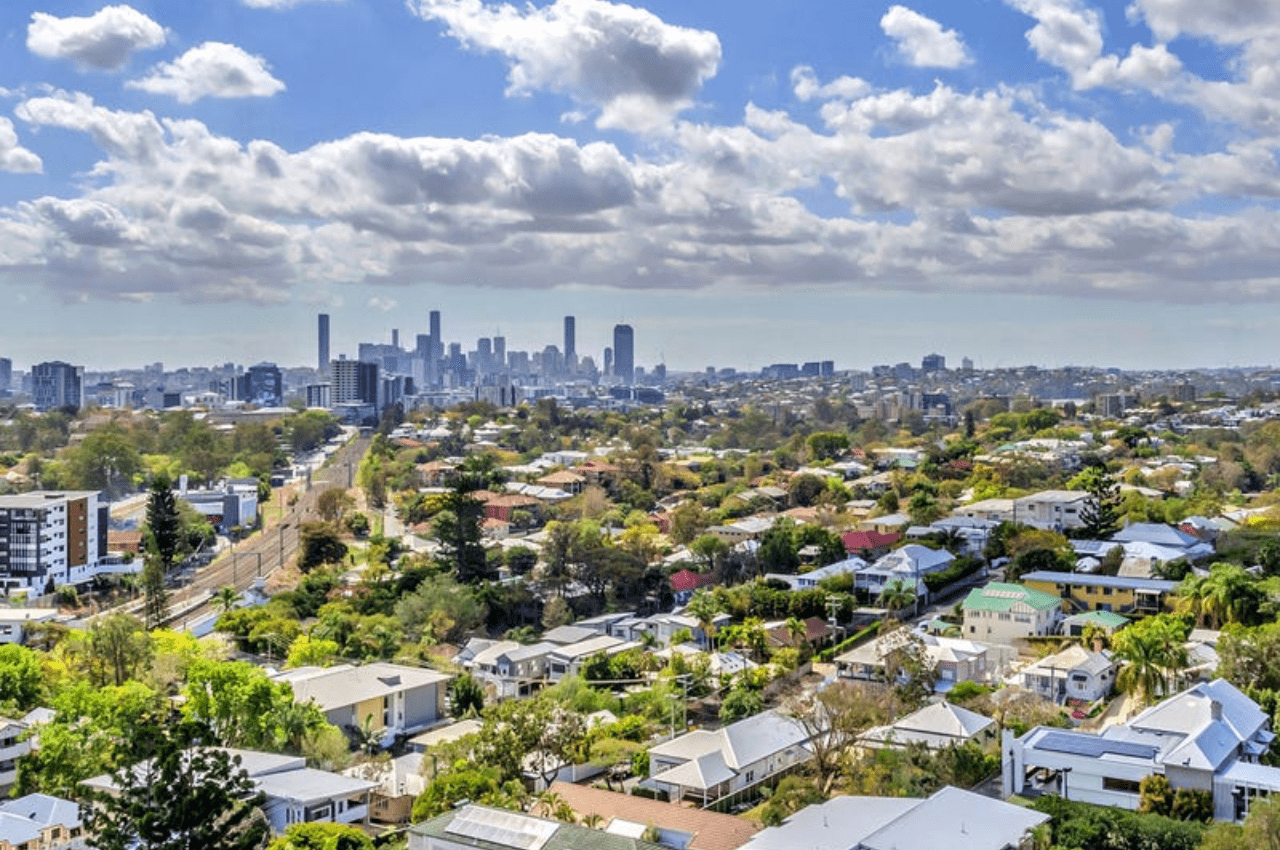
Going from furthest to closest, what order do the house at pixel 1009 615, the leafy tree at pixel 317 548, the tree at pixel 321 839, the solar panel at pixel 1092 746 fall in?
the leafy tree at pixel 317 548, the house at pixel 1009 615, the solar panel at pixel 1092 746, the tree at pixel 321 839

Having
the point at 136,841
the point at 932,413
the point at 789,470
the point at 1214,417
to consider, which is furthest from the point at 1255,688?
the point at 932,413

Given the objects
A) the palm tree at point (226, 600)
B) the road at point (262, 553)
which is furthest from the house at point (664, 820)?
the road at point (262, 553)

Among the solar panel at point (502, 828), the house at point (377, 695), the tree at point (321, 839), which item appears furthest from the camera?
the house at point (377, 695)

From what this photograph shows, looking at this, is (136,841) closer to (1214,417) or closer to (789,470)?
(789,470)

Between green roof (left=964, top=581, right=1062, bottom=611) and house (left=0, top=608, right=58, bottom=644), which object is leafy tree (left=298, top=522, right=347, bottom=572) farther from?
green roof (left=964, top=581, right=1062, bottom=611)

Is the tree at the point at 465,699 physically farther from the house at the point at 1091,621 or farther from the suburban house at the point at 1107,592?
the suburban house at the point at 1107,592

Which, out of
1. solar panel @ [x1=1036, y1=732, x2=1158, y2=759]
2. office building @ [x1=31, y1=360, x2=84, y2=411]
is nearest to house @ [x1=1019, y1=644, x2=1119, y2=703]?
solar panel @ [x1=1036, y1=732, x2=1158, y2=759]
